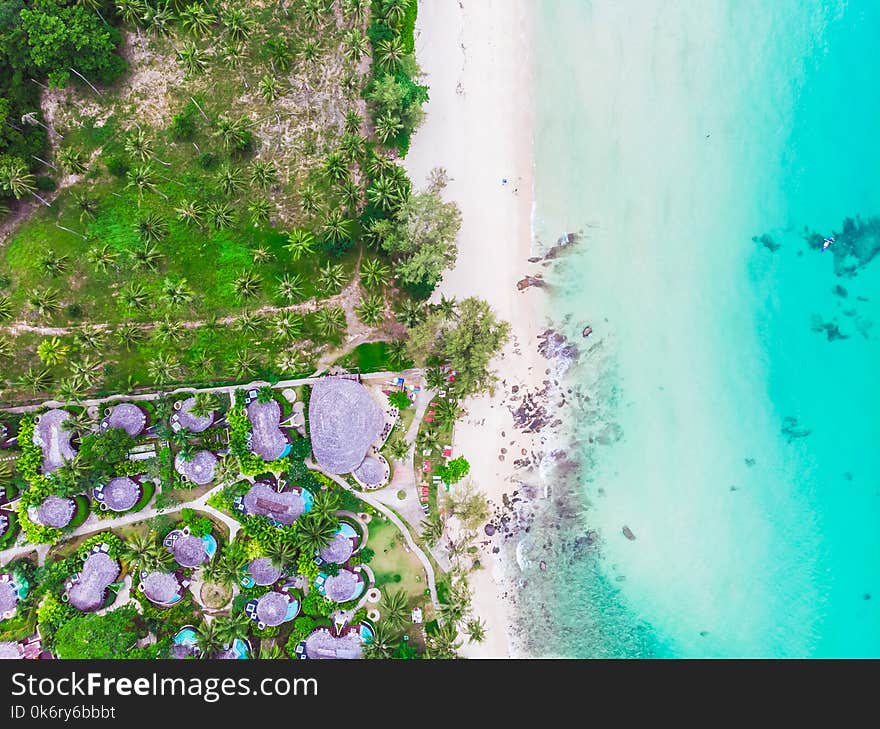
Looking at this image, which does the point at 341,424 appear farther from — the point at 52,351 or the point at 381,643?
the point at 52,351

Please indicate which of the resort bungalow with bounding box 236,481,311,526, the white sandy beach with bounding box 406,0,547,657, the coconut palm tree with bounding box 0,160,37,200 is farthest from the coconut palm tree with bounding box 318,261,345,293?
the coconut palm tree with bounding box 0,160,37,200

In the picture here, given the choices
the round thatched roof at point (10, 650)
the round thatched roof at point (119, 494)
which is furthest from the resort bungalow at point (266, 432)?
the round thatched roof at point (10, 650)

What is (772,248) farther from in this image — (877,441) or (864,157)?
(877,441)

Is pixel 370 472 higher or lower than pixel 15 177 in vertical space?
lower

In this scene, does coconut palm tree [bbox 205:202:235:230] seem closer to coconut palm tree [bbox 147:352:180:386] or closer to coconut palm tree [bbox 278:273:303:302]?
coconut palm tree [bbox 278:273:303:302]

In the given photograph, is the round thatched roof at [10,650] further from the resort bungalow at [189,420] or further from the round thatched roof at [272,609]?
the resort bungalow at [189,420]

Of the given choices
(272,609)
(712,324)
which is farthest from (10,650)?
(712,324)
